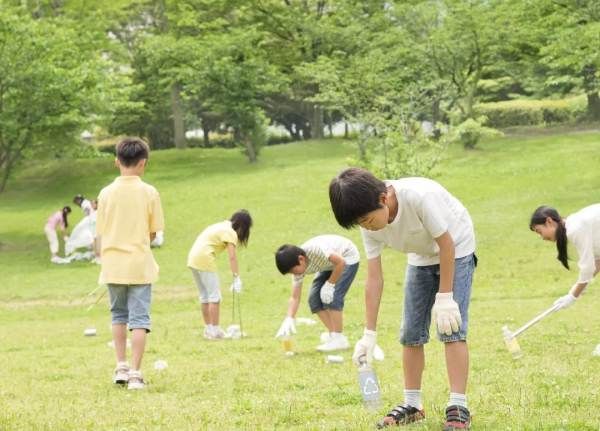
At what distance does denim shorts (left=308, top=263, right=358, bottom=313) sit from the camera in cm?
939

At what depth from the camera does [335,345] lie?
9.21 meters

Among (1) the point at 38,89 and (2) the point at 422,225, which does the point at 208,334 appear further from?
(1) the point at 38,89

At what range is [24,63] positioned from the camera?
23.6 meters

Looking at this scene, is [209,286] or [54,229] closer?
[209,286]

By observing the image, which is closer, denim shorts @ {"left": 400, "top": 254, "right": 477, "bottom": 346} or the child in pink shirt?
A: denim shorts @ {"left": 400, "top": 254, "right": 477, "bottom": 346}

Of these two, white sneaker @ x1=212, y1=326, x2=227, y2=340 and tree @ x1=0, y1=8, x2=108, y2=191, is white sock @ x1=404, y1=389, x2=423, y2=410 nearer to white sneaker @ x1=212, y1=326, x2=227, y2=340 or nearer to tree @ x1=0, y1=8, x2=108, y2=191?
white sneaker @ x1=212, y1=326, x2=227, y2=340

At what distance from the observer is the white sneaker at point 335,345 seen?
918cm

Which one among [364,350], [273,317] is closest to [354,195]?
[364,350]

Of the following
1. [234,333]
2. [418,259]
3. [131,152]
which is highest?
[131,152]

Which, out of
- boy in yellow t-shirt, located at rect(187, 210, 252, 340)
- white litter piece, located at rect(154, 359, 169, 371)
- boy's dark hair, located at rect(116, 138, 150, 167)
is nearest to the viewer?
boy's dark hair, located at rect(116, 138, 150, 167)

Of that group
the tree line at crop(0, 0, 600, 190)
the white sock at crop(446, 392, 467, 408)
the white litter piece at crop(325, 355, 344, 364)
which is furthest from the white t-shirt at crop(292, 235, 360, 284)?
the tree line at crop(0, 0, 600, 190)

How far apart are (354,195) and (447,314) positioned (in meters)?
0.81

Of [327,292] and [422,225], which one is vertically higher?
[422,225]

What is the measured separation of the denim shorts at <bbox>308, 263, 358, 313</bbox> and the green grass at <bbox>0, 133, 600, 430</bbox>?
55 centimetres
